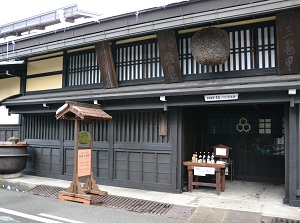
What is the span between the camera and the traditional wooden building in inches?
301

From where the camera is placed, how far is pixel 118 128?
10.4 metres

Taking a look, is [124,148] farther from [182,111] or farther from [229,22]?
[229,22]

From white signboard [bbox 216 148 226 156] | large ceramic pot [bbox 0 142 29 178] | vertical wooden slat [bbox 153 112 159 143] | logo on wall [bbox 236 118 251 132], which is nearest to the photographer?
vertical wooden slat [bbox 153 112 159 143]

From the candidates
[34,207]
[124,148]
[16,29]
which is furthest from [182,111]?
[16,29]

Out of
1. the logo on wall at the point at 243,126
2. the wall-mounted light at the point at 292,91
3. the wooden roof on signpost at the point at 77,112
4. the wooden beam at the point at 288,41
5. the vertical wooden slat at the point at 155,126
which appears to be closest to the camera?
the wall-mounted light at the point at 292,91

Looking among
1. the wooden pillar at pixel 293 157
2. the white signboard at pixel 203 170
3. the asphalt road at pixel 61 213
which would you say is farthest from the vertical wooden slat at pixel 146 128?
the wooden pillar at pixel 293 157

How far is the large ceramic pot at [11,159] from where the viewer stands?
36.4 feet

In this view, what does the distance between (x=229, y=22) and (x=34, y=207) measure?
7.43 metres

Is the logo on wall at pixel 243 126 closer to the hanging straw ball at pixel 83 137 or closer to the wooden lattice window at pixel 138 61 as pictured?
the wooden lattice window at pixel 138 61

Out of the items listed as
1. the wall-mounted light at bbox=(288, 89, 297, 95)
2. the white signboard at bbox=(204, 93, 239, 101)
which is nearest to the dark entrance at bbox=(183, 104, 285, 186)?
the white signboard at bbox=(204, 93, 239, 101)

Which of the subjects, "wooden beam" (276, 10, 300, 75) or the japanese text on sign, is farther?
the japanese text on sign

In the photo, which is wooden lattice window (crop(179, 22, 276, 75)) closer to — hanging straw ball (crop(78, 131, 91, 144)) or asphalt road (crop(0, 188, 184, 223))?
hanging straw ball (crop(78, 131, 91, 144))

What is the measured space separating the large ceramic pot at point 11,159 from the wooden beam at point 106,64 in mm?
4392

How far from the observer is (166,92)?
8.55m
